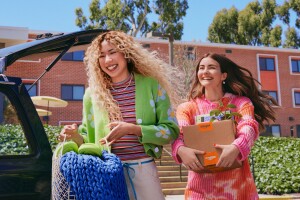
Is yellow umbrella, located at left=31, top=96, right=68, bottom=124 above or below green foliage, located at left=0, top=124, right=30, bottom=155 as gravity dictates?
above

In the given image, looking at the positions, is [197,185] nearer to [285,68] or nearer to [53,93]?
[53,93]

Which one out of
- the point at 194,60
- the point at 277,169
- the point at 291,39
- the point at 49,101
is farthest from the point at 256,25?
the point at 277,169

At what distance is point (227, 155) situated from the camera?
2.51 meters

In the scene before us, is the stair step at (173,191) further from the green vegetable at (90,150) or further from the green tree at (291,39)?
the green tree at (291,39)

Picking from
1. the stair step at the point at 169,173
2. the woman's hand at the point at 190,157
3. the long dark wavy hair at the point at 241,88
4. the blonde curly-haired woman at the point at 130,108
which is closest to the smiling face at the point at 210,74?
the long dark wavy hair at the point at 241,88

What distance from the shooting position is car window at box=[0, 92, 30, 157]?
295 cm

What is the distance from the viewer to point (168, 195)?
11.4 m

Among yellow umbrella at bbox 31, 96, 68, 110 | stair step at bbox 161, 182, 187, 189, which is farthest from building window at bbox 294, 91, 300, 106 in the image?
stair step at bbox 161, 182, 187, 189

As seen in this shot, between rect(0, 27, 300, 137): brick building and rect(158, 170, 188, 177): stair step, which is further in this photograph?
rect(0, 27, 300, 137): brick building

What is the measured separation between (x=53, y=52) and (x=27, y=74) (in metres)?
21.4

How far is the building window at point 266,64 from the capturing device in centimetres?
3262

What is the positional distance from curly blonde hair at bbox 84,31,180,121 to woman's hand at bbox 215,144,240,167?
0.45m

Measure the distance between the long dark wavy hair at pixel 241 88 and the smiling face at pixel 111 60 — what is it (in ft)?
2.35

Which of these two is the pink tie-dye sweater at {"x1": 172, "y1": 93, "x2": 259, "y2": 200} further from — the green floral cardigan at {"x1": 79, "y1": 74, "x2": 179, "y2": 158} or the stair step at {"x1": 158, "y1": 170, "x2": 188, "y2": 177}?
the stair step at {"x1": 158, "y1": 170, "x2": 188, "y2": 177}
